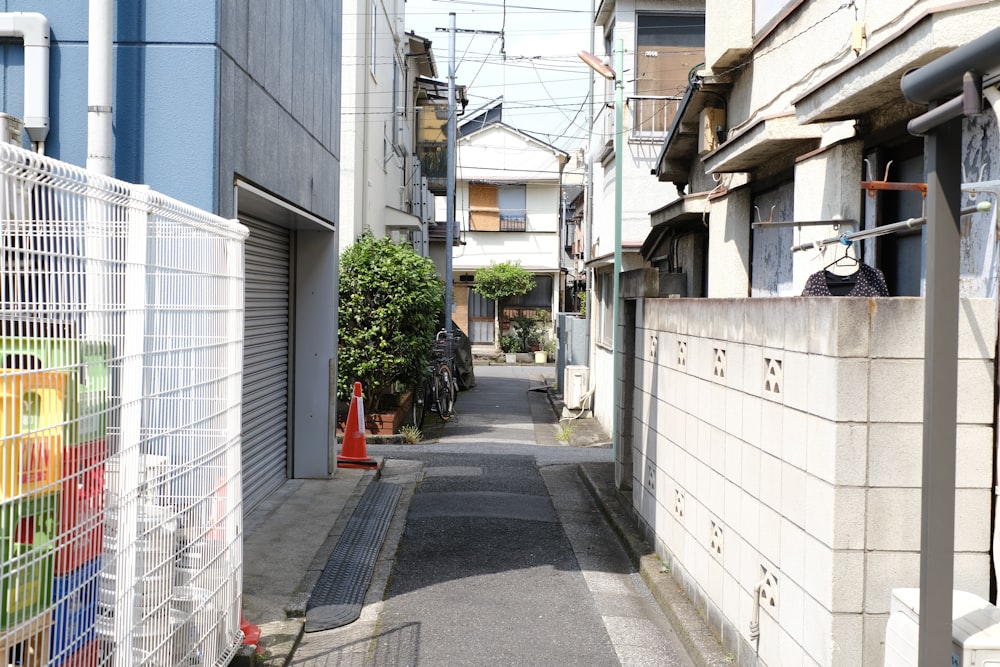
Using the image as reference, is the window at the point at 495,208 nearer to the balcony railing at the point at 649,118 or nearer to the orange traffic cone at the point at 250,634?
the balcony railing at the point at 649,118

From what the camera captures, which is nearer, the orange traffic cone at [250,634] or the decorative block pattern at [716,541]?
the orange traffic cone at [250,634]

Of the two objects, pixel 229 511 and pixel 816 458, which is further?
pixel 229 511

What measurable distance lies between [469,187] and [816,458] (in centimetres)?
3924

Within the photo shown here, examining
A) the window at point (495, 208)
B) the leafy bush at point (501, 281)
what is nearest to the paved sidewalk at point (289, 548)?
the leafy bush at point (501, 281)

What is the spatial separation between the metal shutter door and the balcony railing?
315 inches

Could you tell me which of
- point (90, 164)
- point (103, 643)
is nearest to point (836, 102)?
point (90, 164)

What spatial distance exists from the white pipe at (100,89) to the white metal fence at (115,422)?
1.11 m

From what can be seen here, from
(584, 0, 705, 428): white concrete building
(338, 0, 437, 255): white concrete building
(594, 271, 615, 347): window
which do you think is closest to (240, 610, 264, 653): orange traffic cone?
(338, 0, 437, 255): white concrete building

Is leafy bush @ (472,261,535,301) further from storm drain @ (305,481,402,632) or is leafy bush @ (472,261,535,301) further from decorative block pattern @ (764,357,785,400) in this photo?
decorative block pattern @ (764,357,785,400)

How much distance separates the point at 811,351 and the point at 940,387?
4.73ft

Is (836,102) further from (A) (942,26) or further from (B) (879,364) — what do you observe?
(B) (879,364)

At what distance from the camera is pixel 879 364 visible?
4406 millimetres

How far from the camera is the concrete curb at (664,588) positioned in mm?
6172

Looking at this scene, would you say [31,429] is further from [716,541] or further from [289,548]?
[289,548]
